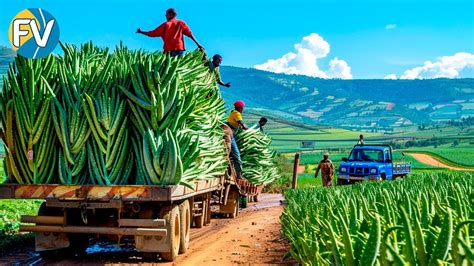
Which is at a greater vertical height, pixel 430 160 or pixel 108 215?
pixel 430 160

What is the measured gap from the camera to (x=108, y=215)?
9789mm

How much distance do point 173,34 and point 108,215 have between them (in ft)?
15.3

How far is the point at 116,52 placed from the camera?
10.8 metres

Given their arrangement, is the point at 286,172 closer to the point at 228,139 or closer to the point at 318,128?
the point at 228,139

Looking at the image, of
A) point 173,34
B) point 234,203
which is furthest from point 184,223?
point 234,203

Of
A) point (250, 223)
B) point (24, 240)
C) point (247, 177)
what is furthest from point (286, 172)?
point (24, 240)

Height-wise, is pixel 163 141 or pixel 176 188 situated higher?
pixel 163 141

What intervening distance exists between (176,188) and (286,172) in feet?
89.0

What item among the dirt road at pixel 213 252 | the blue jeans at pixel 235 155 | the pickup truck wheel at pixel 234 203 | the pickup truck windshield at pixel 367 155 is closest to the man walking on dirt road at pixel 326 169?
the pickup truck windshield at pixel 367 155

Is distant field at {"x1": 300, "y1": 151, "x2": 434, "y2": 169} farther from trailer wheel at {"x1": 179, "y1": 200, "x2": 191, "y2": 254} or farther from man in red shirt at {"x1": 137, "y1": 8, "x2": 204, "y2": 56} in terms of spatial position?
trailer wheel at {"x1": 179, "y1": 200, "x2": 191, "y2": 254}

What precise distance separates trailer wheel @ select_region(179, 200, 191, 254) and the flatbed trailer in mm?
31

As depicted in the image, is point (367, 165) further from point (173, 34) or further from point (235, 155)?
point (173, 34)

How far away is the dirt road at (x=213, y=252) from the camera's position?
9.49 metres

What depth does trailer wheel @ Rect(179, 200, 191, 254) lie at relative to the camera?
1018 cm
